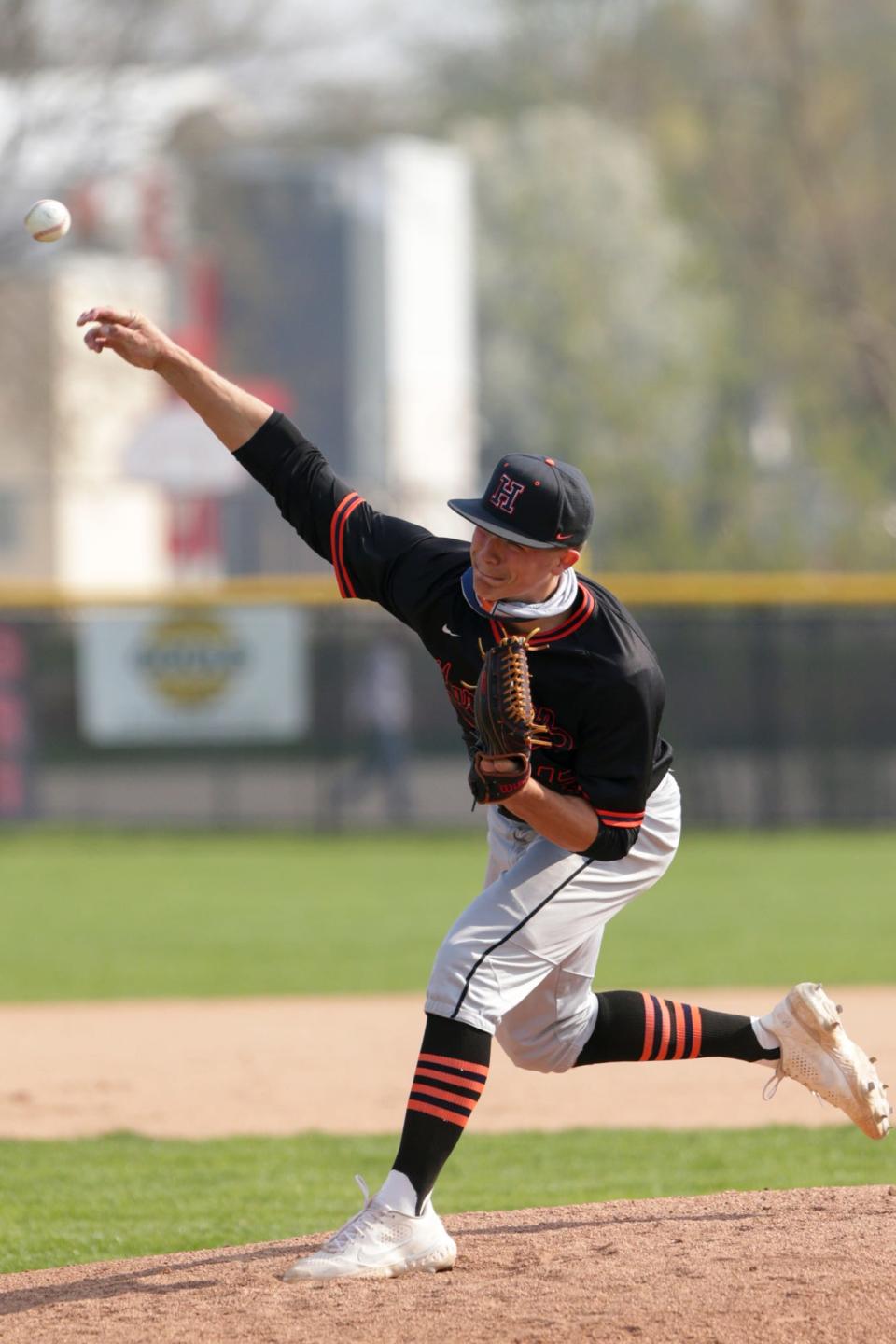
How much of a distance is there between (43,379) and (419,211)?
9575 millimetres

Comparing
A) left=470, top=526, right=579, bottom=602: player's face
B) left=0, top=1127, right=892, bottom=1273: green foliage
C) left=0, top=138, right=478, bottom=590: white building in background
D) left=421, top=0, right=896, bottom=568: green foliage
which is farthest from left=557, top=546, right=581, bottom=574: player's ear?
left=421, top=0, right=896, bottom=568: green foliage

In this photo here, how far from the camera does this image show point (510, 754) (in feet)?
11.1

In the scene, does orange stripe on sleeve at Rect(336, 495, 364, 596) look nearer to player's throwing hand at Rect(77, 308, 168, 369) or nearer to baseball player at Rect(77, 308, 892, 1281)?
baseball player at Rect(77, 308, 892, 1281)

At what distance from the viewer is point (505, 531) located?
3.56m

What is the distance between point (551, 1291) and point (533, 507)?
1418mm

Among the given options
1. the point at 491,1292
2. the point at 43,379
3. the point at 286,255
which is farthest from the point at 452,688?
the point at 286,255

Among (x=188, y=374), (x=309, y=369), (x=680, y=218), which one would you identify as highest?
(x=680, y=218)

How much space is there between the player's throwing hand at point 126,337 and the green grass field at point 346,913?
17.4 ft

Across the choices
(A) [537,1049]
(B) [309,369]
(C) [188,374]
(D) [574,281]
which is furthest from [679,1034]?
(D) [574,281]

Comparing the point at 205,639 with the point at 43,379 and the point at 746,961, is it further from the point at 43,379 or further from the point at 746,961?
the point at 746,961

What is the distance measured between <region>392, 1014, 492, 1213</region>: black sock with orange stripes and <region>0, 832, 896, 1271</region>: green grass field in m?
1.11

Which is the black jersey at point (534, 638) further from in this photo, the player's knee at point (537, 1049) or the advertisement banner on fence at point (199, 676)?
the advertisement banner on fence at point (199, 676)

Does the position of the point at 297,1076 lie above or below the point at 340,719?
below

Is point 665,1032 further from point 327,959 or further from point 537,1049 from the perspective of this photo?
point 327,959
